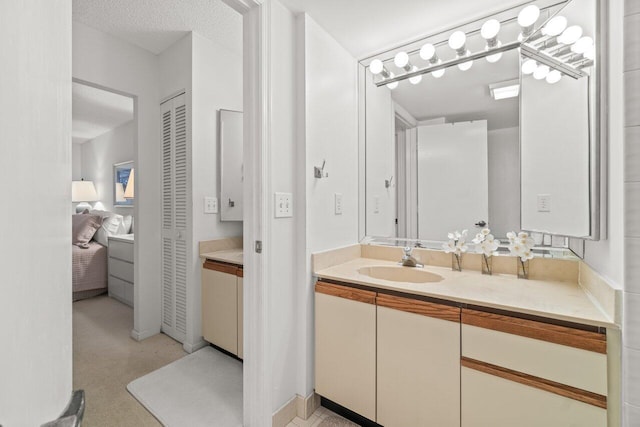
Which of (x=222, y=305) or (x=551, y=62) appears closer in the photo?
(x=551, y=62)

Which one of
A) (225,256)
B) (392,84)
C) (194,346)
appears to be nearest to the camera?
(392,84)

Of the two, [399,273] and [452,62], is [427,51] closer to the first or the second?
[452,62]

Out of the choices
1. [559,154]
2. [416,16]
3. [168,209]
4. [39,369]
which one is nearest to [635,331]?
[559,154]

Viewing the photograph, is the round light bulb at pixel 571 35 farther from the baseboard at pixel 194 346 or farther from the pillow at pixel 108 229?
the pillow at pixel 108 229

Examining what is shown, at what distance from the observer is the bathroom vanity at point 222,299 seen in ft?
6.33

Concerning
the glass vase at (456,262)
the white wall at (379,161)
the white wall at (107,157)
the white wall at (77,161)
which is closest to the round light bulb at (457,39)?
the white wall at (379,161)

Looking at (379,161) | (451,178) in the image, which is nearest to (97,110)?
(379,161)

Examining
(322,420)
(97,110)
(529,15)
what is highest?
(97,110)

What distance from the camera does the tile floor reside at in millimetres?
1449

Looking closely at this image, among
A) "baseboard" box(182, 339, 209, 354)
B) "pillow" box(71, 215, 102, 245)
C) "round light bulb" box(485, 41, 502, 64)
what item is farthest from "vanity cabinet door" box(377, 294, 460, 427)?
"pillow" box(71, 215, 102, 245)

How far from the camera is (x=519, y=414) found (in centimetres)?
100

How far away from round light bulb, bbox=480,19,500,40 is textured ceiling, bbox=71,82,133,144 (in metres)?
3.27

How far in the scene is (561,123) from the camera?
4.04 ft

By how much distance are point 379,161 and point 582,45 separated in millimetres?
1149
